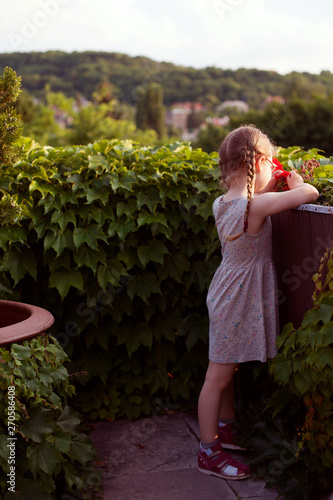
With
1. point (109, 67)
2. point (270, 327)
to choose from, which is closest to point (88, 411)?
point (270, 327)

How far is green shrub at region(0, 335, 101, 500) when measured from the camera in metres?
2.01

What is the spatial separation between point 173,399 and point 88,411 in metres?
0.55

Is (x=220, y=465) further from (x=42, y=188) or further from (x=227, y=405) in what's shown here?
(x=42, y=188)

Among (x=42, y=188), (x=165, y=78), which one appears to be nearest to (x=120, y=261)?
(x=42, y=188)

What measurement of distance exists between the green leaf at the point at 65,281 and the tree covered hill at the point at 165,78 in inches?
1369

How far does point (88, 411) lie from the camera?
337 cm

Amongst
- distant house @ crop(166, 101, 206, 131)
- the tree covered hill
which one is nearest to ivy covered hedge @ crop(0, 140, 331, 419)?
the tree covered hill

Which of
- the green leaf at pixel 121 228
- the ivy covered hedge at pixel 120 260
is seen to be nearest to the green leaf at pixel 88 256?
the ivy covered hedge at pixel 120 260

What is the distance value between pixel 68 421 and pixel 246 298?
1014 millimetres

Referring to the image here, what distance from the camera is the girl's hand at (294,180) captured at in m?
2.40

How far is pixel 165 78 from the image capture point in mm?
47062

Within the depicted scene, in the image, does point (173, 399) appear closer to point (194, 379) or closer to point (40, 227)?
point (194, 379)

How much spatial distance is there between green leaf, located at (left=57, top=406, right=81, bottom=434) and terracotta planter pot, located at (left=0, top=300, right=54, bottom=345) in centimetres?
39

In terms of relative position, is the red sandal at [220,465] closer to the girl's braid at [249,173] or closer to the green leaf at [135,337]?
the green leaf at [135,337]
